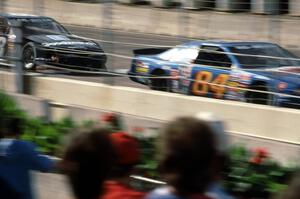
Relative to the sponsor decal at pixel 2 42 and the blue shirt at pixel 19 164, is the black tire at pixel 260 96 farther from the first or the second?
the blue shirt at pixel 19 164

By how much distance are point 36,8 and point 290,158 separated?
877 centimetres

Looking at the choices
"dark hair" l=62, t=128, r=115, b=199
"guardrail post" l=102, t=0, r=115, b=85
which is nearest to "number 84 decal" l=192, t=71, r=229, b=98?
"guardrail post" l=102, t=0, r=115, b=85

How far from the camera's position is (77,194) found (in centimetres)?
322

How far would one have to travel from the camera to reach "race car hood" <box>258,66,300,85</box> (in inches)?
402

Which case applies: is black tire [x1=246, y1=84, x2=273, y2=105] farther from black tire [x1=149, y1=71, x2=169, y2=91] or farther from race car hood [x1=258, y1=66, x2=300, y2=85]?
black tire [x1=149, y1=71, x2=169, y2=91]

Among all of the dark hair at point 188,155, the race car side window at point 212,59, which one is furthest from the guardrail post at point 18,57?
the dark hair at point 188,155

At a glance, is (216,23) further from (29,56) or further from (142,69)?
(29,56)

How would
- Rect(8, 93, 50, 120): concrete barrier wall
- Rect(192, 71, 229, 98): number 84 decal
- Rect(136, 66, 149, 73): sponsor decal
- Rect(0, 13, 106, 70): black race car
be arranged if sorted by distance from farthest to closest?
1. Rect(136, 66, 149, 73): sponsor decal
2. Rect(0, 13, 106, 70): black race car
3. Rect(192, 71, 229, 98): number 84 decal
4. Rect(8, 93, 50, 120): concrete barrier wall

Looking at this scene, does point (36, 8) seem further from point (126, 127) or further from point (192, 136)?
point (192, 136)

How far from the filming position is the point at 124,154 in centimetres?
345

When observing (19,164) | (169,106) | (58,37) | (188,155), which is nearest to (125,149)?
(188,155)

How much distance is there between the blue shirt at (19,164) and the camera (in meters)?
4.20

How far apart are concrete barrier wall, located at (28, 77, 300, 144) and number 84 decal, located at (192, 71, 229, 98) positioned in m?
0.39

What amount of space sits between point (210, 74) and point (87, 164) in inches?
340
